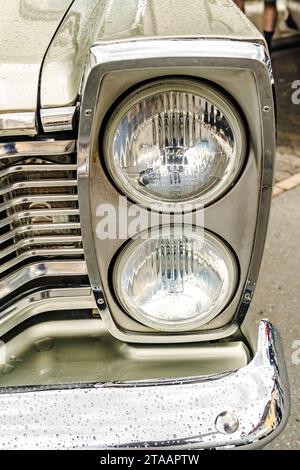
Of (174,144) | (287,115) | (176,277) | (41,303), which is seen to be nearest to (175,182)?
(174,144)

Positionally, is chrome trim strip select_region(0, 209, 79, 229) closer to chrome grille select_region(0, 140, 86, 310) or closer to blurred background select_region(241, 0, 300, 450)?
chrome grille select_region(0, 140, 86, 310)

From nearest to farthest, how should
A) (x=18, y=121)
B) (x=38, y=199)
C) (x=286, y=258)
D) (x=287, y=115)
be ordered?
(x=18, y=121) < (x=38, y=199) < (x=286, y=258) < (x=287, y=115)

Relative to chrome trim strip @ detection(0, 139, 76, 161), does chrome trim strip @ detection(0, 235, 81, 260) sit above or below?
below

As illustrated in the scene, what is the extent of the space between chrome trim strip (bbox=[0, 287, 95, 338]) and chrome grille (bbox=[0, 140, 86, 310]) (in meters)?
0.03

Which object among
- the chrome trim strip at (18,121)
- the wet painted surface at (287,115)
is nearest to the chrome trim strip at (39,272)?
the chrome trim strip at (18,121)

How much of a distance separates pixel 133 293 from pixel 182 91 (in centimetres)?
49

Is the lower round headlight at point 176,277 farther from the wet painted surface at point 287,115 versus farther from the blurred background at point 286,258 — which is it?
the wet painted surface at point 287,115

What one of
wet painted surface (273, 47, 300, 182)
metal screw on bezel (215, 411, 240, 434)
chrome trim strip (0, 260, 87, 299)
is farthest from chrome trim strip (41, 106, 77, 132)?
wet painted surface (273, 47, 300, 182)

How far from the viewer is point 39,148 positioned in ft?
3.98

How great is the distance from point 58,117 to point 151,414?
68 centimetres

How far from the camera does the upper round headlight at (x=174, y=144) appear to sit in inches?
46.7

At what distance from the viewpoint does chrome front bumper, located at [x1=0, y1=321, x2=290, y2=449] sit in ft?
4.09

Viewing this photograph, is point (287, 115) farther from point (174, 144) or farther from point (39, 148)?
point (39, 148)
